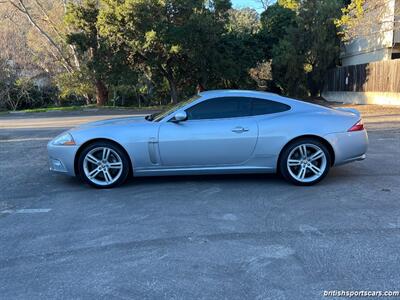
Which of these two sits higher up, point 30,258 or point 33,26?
point 33,26

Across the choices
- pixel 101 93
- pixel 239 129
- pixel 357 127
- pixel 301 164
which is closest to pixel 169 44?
pixel 101 93

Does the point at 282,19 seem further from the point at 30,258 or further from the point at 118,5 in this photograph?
the point at 30,258

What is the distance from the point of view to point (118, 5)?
24625mm

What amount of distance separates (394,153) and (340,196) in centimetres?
362

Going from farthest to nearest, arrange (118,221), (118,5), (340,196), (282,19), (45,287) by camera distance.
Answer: (282,19), (118,5), (340,196), (118,221), (45,287)

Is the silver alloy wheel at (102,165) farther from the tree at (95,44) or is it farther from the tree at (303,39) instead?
the tree at (303,39)

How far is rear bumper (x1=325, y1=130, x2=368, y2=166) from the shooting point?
5.98 metres

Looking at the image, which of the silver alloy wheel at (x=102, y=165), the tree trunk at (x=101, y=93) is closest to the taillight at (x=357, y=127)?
the silver alloy wheel at (x=102, y=165)

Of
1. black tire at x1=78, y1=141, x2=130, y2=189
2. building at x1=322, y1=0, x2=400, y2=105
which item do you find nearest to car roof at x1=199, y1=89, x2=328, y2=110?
black tire at x1=78, y1=141, x2=130, y2=189

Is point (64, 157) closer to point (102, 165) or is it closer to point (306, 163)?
point (102, 165)

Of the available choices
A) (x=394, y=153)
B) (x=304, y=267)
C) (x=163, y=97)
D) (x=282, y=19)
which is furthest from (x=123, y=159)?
(x=163, y=97)

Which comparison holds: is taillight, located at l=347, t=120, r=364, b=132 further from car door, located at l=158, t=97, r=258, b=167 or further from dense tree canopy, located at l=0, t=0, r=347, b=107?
dense tree canopy, located at l=0, t=0, r=347, b=107

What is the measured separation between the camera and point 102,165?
6.00m

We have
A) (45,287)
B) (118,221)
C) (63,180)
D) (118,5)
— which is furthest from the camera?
(118,5)
